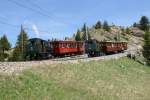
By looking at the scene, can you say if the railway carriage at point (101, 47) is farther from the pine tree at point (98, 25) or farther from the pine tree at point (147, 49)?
the pine tree at point (98, 25)

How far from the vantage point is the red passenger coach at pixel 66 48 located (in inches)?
2022

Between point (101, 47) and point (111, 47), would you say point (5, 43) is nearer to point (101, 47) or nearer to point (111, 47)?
point (111, 47)

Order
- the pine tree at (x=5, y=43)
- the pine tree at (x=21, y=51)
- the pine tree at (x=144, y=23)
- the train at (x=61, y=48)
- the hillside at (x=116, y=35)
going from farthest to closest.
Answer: the pine tree at (x=144, y=23) → the hillside at (x=116, y=35) → the pine tree at (x=5, y=43) → the pine tree at (x=21, y=51) → the train at (x=61, y=48)

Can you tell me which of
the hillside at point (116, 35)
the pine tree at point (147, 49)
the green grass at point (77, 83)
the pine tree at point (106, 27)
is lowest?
the green grass at point (77, 83)

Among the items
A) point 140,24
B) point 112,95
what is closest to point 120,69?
point 112,95

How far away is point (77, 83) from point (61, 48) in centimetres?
2101

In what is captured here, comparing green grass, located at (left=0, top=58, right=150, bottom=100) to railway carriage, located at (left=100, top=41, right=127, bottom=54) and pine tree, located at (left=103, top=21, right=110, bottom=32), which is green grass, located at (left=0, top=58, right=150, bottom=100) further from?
pine tree, located at (left=103, top=21, right=110, bottom=32)

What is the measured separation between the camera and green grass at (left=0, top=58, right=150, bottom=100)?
2416 cm

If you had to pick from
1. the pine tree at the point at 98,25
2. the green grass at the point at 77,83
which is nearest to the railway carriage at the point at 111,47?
the green grass at the point at 77,83

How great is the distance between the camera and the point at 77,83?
104ft

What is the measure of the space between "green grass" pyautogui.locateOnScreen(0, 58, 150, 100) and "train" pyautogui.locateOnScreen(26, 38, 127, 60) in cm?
737

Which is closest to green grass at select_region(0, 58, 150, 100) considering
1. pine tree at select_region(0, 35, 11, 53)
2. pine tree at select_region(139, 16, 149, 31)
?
pine tree at select_region(0, 35, 11, 53)

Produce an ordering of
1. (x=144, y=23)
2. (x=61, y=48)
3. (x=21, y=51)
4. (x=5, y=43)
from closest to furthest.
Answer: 1. (x=61, y=48)
2. (x=21, y=51)
3. (x=5, y=43)
4. (x=144, y=23)

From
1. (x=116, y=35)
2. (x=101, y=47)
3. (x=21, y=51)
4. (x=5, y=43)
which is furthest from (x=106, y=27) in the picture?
(x=101, y=47)
